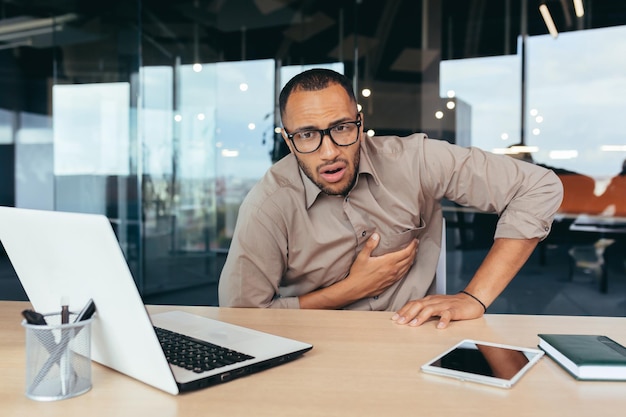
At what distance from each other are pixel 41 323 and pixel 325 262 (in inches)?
40.5

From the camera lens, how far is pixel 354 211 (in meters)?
1.74

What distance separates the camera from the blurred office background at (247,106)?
3830mm

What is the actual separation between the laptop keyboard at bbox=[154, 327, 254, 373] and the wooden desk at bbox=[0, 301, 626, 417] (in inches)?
1.9

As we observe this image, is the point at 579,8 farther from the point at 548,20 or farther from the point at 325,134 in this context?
the point at 325,134

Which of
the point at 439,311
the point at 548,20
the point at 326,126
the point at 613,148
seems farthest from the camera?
the point at 548,20

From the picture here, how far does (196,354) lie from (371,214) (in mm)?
925

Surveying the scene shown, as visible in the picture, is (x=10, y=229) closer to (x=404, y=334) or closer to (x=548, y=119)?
(x=404, y=334)

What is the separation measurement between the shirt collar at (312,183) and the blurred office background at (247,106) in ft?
7.68

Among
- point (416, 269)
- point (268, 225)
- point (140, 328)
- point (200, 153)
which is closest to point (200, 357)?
point (140, 328)

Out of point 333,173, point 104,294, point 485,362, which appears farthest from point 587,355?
point 333,173

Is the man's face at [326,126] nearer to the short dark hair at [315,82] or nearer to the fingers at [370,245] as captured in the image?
the short dark hair at [315,82]

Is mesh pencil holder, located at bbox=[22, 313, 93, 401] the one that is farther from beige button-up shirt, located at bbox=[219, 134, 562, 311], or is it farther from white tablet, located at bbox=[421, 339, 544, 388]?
beige button-up shirt, located at bbox=[219, 134, 562, 311]

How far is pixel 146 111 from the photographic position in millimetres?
4379

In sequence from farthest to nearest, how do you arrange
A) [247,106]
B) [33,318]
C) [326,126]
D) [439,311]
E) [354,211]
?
[247,106] < [354,211] < [326,126] < [439,311] < [33,318]
